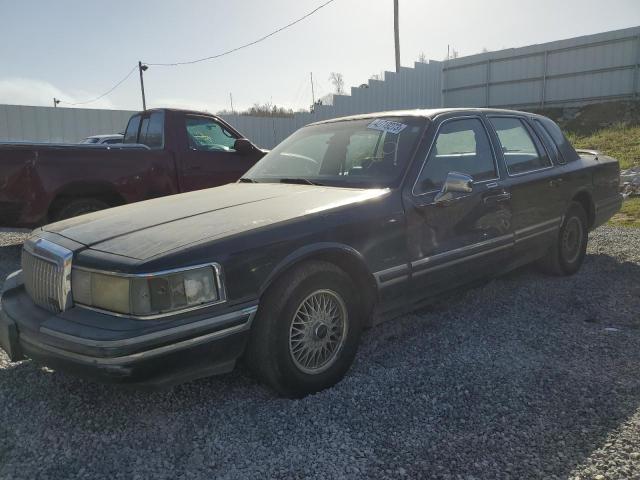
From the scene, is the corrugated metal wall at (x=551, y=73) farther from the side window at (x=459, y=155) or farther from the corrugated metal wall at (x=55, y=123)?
the side window at (x=459, y=155)

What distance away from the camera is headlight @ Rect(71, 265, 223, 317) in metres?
2.30

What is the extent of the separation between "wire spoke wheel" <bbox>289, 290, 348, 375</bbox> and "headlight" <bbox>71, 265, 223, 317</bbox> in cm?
55

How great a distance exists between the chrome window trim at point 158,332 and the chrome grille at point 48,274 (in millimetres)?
188

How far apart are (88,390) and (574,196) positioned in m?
4.58

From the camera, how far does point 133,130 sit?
7395 mm

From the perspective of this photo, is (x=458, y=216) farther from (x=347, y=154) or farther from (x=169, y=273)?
(x=169, y=273)

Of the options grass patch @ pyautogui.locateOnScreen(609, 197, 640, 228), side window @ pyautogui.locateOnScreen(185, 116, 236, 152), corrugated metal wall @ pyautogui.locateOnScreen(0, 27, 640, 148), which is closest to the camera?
side window @ pyautogui.locateOnScreen(185, 116, 236, 152)

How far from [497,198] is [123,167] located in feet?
14.0

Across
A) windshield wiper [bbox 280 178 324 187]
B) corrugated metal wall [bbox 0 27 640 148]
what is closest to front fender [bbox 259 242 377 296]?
windshield wiper [bbox 280 178 324 187]

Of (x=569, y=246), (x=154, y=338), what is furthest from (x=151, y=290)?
(x=569, y=246)

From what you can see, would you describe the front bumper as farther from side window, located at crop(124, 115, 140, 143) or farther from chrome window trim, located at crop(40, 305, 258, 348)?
side window, located at crop(124, 115, 140, 143)

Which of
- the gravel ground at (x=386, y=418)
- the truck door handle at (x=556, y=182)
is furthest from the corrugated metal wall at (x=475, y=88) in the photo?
the gravel ground at (x=386, y=418)

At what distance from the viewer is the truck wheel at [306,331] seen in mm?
2627

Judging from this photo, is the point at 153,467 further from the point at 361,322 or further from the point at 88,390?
the point at 361,322
